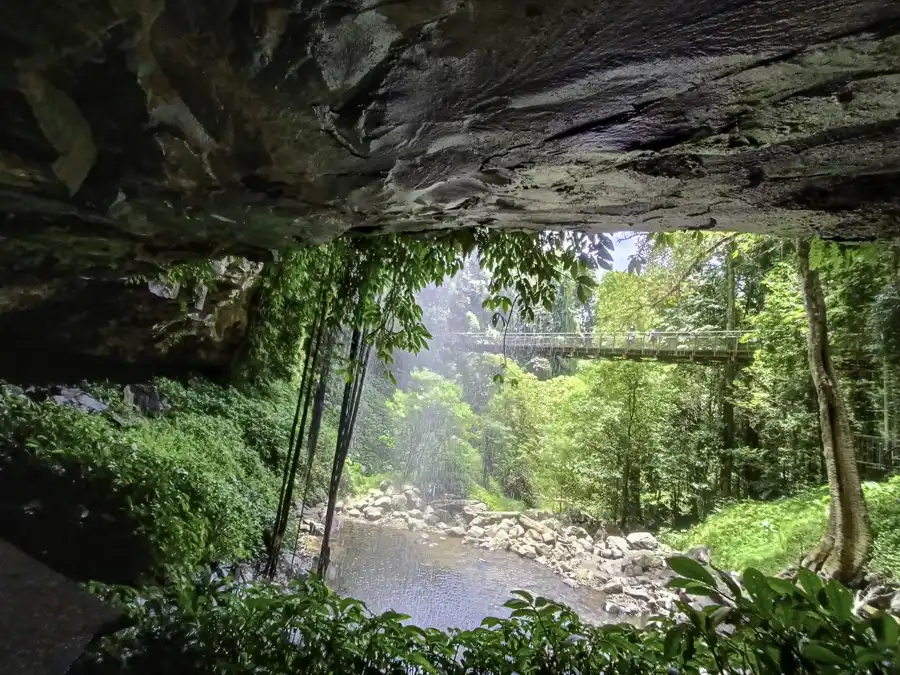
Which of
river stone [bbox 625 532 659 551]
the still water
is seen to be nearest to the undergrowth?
the still water

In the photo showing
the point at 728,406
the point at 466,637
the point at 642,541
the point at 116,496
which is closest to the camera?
the point at 466,637

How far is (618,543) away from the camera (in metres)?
4.10

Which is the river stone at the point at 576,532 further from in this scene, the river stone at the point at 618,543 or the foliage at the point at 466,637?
the foliage at the point at 466,637

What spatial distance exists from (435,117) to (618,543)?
13.4ft

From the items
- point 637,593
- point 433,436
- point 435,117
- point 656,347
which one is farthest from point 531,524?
point 435,117

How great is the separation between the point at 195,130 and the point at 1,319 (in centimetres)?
180

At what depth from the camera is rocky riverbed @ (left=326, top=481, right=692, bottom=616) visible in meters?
3.46

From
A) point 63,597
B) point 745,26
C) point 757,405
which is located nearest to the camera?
point 745,26

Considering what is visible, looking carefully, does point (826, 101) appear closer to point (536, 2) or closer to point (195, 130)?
point (536, 2)

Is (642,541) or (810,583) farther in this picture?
(642,541)

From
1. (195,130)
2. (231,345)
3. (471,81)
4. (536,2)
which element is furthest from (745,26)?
(231,345)

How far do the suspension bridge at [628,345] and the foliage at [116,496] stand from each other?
7.07 feet

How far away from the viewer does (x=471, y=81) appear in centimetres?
83

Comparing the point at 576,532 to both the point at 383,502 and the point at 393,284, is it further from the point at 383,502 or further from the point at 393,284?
the point at 393,284
